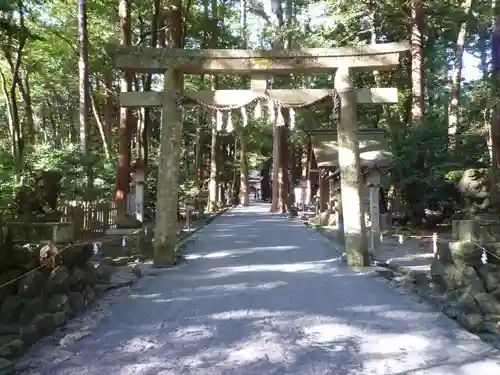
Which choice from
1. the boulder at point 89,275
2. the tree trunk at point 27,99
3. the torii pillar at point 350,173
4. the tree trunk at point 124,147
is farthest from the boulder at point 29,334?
the tree trunk at point 27,99

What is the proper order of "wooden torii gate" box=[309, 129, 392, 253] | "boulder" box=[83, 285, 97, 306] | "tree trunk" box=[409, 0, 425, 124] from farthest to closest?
"wooden torii gate" box=[309, 129, 392, 253]
"tree trunk" box=[409, 0, 425, 124]
"boulder" box=[83, 285, 97, 306]

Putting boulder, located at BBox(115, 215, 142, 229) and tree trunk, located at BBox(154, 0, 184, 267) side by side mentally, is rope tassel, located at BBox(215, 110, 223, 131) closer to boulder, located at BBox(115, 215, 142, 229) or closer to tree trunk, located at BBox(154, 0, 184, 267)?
tree trunk, located at BBox(154, 0, 184, 267)

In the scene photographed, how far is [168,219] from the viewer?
35.4 feet

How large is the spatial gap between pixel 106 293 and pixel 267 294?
2550mm

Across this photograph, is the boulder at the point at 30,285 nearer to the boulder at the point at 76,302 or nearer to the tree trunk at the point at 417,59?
the boulder at the point at 76,302

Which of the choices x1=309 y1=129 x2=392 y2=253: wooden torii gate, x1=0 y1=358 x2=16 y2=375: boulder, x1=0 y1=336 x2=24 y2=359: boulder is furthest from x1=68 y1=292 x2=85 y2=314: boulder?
x1=309 y1=129 x2=392 y2=253: wooden torii gate

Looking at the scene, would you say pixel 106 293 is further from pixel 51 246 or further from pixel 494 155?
pixel 494 155

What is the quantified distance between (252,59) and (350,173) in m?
3.11

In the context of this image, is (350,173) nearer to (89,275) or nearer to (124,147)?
(89,275)

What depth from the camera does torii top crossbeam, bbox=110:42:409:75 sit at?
10.5 meters

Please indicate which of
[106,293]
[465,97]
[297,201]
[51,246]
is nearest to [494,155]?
[106,293]

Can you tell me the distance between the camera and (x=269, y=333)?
568 centimetres

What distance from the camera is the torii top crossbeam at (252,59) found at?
413 inches

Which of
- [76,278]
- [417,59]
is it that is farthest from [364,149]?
[76,278]
